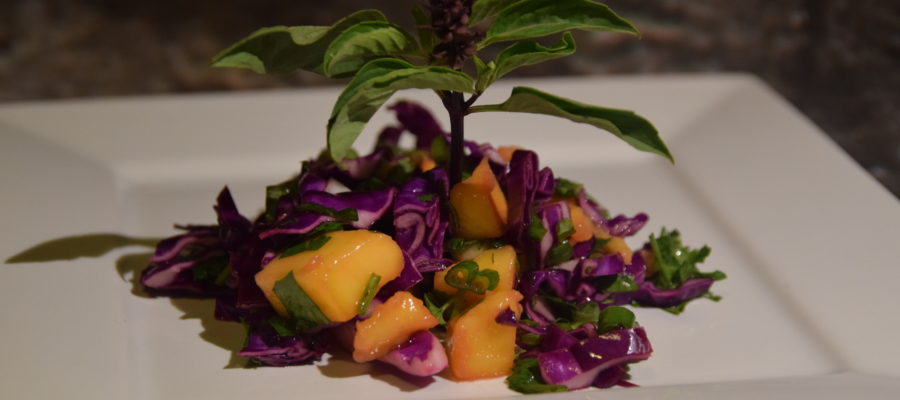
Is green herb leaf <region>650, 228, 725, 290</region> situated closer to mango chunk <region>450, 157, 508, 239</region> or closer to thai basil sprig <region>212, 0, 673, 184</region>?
mango chunk <region>450, 157, 508, 239</region>

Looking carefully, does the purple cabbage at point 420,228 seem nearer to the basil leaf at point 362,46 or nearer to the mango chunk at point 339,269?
the mango chunk at point 339,269

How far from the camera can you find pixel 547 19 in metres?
1.70

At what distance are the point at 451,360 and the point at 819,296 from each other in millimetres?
747

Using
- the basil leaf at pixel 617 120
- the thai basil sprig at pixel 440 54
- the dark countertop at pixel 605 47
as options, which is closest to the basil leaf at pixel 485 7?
the thai basil sprig at pixel 440 54

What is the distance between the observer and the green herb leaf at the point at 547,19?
163 cm

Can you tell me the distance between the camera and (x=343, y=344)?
5.77ft

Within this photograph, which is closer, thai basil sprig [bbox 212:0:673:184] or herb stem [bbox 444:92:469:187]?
thai basil sprig [bbox 212:0:673:184]

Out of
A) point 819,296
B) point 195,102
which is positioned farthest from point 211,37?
point 819,296

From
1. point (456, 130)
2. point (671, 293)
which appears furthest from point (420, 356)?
point (671, 293)

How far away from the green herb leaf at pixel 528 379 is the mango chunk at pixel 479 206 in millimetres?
243

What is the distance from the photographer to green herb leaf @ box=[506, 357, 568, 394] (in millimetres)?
1633

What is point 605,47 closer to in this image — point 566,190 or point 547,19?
point 566,190

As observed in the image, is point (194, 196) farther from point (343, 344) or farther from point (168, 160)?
point (343, 344)

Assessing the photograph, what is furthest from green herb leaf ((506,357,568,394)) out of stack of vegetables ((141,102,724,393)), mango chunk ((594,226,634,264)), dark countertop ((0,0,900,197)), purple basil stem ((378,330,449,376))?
dark countertop ((0,0,900,197))
